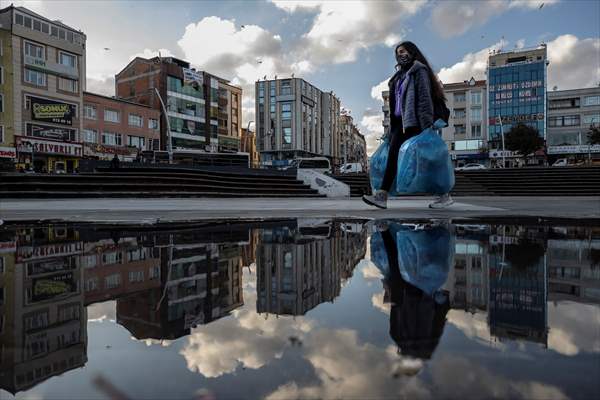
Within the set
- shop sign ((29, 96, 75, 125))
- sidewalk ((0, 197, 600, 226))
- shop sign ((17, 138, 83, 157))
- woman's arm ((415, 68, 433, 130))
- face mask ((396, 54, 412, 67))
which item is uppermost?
shop sign ((29, 96, 75, 125))

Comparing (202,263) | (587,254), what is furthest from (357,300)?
(587,254)

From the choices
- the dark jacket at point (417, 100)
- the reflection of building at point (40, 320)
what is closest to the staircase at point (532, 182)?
the dark jacket at point (417, 100)

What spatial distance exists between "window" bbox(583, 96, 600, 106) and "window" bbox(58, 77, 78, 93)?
66882 millimetres

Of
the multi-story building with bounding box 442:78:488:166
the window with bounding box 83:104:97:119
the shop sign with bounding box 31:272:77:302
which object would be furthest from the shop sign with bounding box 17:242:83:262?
the multi-story building with bounding box 442:78:488:166

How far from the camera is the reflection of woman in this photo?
1558 millimetres

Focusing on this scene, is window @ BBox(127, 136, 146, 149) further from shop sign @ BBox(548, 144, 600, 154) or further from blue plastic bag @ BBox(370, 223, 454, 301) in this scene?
shop sign @ BBox(548, 144, 600, 154)

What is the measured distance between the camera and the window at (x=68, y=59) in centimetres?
3691

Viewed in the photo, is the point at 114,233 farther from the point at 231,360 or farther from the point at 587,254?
the point at 587,254

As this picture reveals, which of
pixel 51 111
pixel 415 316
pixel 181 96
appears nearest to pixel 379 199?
pixel 415 316

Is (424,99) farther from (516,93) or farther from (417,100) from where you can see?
(516,93)

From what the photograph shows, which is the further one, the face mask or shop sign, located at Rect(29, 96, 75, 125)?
shop sign, located at Rect(29, 96, 75, 125)

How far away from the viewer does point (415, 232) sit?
4887mm

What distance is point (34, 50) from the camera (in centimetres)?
3475

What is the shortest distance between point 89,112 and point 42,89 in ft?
18.3
